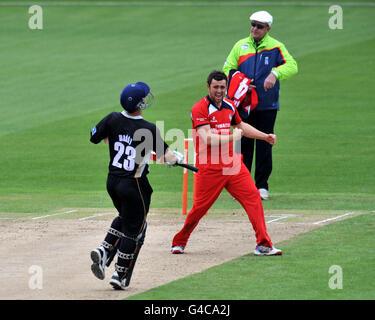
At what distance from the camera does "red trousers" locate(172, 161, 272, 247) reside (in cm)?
1116

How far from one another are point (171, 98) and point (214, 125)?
15.7 metres

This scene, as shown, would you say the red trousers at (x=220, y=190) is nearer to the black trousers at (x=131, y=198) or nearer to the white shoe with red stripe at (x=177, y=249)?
the white shoe with red stripe at (x=177, y=249)

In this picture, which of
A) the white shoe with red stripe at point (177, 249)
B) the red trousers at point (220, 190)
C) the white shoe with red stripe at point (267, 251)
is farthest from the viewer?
the white shoe with red stripe at point (177, 249)

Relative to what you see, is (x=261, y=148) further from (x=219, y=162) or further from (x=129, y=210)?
(x=129, y=210)

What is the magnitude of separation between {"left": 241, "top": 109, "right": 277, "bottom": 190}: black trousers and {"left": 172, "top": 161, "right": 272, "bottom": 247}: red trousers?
13.7 feet

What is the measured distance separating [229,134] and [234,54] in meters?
4.42

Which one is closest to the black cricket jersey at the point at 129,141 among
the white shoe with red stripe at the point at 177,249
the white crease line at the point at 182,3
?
the white shoe with red stripe at the point at 177,249

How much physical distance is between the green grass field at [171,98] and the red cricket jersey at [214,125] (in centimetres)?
122

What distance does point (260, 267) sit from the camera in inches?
410

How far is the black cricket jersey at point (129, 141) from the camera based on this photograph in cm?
949

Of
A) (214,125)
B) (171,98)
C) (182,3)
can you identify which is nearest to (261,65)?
(214,125)

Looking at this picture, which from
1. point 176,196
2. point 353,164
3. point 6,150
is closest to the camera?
point 176,196

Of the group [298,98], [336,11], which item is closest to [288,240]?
[298,98]
